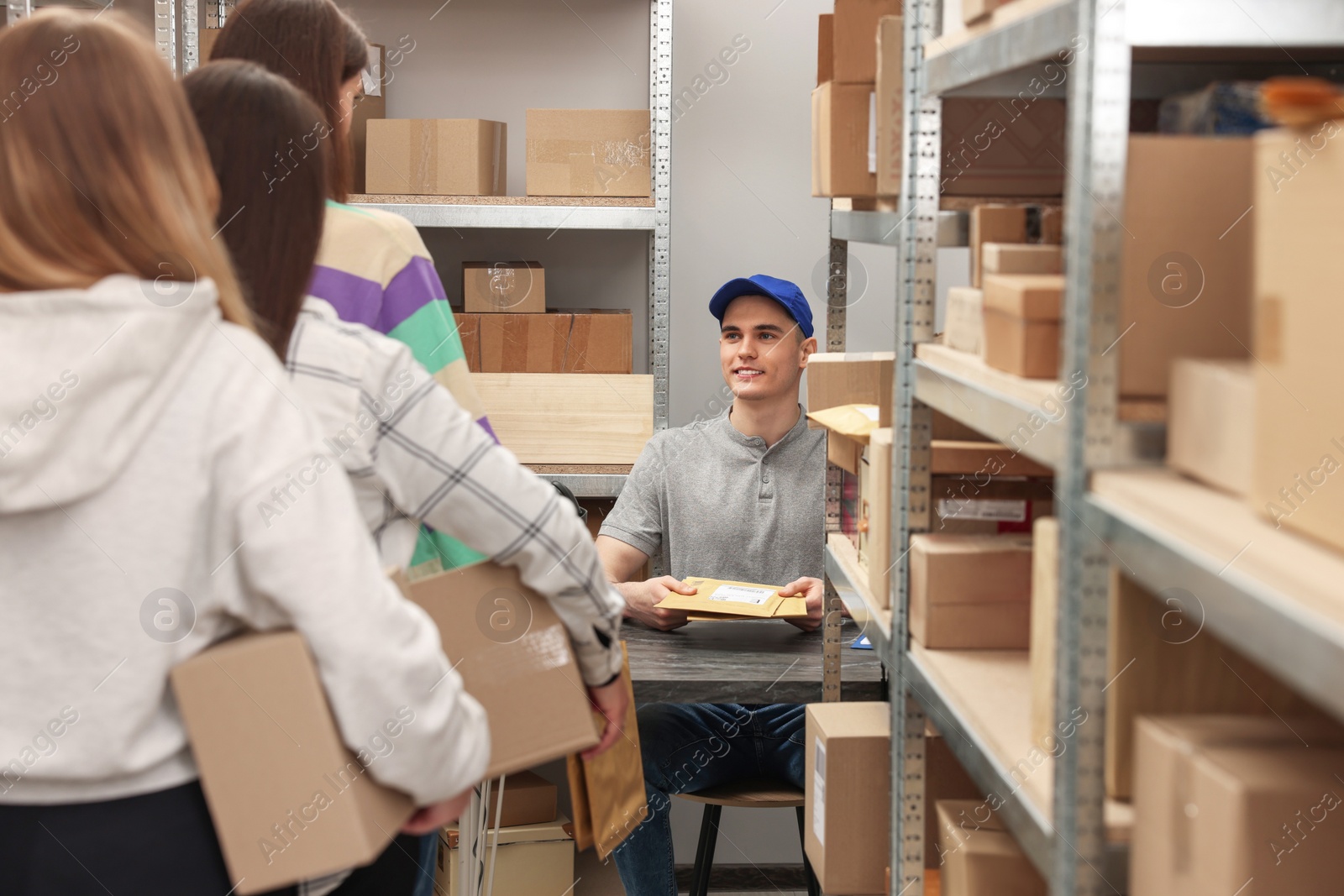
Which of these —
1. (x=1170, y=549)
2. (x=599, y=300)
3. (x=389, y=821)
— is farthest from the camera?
(x=599, y=300)

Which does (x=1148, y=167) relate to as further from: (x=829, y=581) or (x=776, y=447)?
(x=776, y=447)

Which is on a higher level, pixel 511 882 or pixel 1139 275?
pixel 1139 275

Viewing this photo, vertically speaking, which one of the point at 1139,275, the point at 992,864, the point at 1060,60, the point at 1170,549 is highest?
the point at 1060,60

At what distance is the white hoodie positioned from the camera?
928 millimetres

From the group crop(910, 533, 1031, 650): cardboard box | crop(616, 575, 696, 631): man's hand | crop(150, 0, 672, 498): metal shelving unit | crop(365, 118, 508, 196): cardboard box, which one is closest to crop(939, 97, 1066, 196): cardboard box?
crop(910, 533, 1031, 650): cardboard box

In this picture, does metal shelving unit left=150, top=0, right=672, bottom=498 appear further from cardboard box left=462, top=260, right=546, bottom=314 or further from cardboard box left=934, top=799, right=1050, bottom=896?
cardboard box left=934, top=799, right=1050, bottom=896

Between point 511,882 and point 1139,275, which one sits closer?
point 1139,275

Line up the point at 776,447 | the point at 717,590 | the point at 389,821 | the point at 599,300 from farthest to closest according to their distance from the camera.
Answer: the point at 599,300 → the point at 776,447 → the point at 717,590 → the point at 389,821

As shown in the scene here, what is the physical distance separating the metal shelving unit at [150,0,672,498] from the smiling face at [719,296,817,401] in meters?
0.24

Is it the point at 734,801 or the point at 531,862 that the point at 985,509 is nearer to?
the point at 734,801

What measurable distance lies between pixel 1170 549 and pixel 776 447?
6.62ft

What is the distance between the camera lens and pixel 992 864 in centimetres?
123

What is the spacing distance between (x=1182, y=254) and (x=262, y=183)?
863 mm

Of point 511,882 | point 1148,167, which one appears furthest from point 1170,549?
point 511,882
